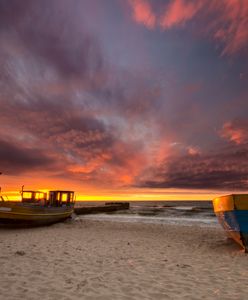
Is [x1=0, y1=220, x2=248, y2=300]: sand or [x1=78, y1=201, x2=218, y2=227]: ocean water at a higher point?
[x1=78, y1=201, x2=218, y2=227]: ocean water

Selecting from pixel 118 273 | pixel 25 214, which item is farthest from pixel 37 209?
pixel 118 273

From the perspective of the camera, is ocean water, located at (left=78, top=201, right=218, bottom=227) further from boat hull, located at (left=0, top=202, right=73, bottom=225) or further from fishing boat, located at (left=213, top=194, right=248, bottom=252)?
fishing boat, located at (left=213, top=194, right=248, bottom=252)

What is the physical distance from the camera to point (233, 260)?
31.9 ft

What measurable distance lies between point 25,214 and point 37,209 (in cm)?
132

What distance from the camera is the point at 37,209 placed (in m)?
21.1

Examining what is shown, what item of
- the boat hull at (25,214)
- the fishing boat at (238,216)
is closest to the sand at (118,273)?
the fishing boat at (238,216)

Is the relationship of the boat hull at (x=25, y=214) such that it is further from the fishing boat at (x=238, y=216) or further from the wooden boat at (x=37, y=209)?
the fishing boat at (x=238, y=216)

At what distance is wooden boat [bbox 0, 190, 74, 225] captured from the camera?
19.2 meters

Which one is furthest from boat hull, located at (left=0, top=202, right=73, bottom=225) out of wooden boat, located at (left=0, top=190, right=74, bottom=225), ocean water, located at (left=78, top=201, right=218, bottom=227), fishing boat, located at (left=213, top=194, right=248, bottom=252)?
fishing boat, located at (left=213, top=194, right=248, bottom=252)

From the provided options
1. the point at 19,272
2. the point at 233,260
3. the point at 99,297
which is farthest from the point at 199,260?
the point at 19,272

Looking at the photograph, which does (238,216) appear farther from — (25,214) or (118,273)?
(25,214)

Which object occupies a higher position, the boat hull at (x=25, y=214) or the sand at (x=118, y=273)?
the boat hull at (x=25, y=214)

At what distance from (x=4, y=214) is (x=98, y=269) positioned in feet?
44.1

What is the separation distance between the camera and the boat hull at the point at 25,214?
19000mm
